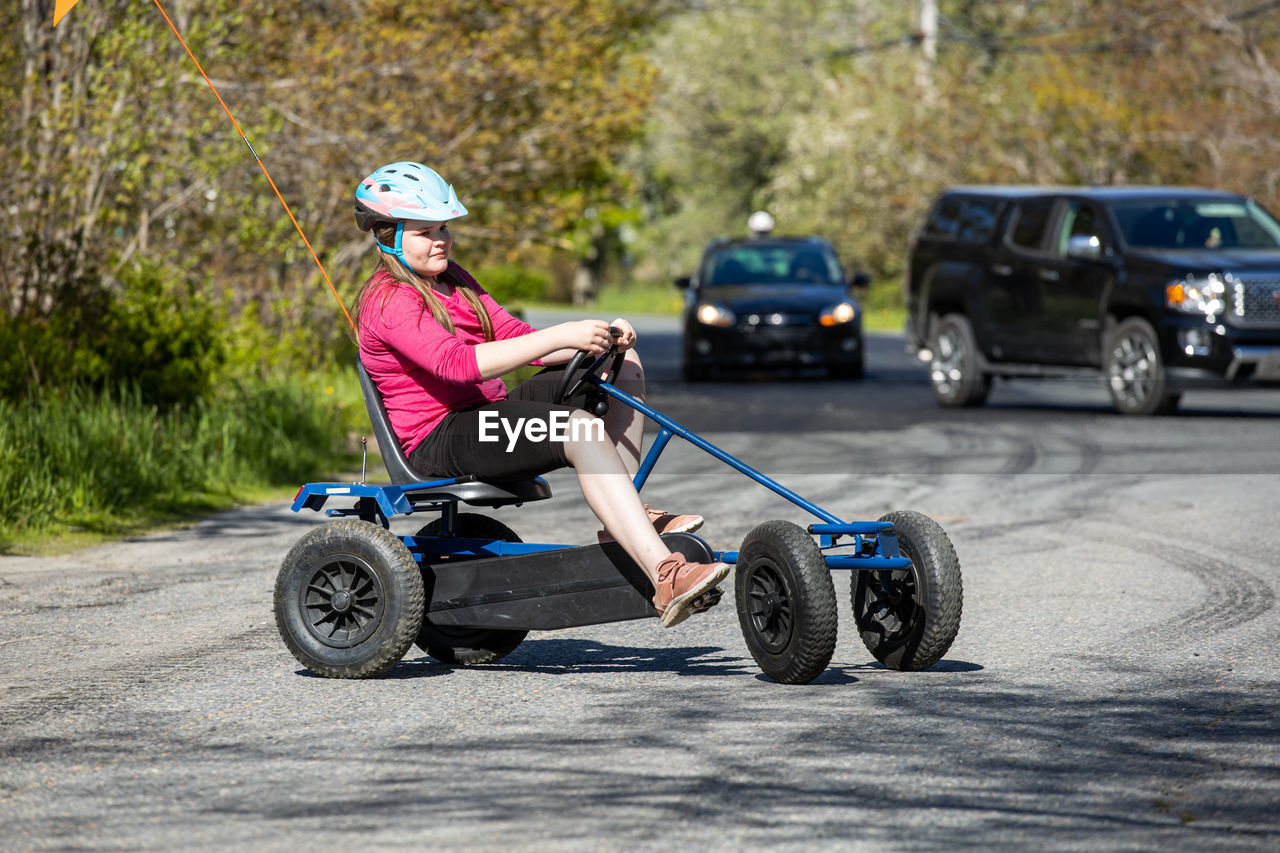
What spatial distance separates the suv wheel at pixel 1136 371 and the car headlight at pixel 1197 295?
1.07 feet

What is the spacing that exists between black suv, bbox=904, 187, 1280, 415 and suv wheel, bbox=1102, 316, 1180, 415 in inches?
0.4

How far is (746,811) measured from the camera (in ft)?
14.2

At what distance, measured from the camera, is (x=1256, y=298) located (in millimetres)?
15250

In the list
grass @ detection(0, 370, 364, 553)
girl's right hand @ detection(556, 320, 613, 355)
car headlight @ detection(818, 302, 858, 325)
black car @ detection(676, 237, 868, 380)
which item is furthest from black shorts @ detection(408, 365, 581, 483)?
car headlight @ detection(818, 302, 858, 325)

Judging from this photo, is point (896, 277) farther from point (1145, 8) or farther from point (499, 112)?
point (499, 112)

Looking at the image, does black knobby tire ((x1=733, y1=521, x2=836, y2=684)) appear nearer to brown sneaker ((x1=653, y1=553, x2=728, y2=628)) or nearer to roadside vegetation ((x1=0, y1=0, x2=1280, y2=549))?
brown sneaker ((x1=653, y1=553, x2=728, y2=628))

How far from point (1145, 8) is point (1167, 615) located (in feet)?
89.0

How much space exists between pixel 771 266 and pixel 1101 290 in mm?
6562

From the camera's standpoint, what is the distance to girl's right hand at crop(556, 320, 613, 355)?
584 centimetres

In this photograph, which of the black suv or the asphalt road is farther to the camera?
the black suv

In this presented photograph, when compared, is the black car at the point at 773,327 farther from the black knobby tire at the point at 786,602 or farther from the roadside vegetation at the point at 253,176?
the black knobby tire at the point at 786,602

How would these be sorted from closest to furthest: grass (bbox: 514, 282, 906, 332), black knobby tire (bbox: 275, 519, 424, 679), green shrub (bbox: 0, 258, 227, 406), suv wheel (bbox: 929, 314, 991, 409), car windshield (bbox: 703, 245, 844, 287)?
1. black knobby tire (bbox: 275, 519, 424, 679)
2. green shrub (bbox: 0, 258, 227, 406)
3. suv wheel (bbox: 929, 314, 991, 409)
4. car windshield (bbox: 703, 245, 844, 287)
5. grass (bbox: 514, 282, 906, 332)

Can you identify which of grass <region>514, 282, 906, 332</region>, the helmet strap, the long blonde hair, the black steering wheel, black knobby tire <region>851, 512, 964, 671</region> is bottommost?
grass <region>514, 282, 906, 332</region>

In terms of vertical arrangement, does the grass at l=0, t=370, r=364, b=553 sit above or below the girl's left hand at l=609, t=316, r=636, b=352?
below
